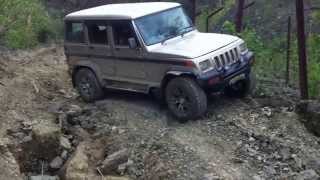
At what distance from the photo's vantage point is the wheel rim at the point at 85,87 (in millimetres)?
11547

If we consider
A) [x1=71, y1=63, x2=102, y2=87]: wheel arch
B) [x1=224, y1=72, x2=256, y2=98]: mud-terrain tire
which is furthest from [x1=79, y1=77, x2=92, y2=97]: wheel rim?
[x1=224, y1=72, x2=256, y2=98]: mud-terrain tire

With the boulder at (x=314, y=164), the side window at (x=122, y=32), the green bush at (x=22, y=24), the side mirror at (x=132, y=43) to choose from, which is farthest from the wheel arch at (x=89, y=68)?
the green bush at (x=22, y=24)

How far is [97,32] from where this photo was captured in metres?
10.9

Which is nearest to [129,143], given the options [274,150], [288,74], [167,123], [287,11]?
[167,123]

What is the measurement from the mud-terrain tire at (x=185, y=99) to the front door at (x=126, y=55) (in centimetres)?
75

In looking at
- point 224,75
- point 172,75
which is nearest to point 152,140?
point 172,75

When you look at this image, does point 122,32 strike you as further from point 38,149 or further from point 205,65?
point 38,149

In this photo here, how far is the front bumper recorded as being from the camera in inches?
365

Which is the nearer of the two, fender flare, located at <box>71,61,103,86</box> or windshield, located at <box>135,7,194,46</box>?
windshield, located at <box>135,7,194,46</box>

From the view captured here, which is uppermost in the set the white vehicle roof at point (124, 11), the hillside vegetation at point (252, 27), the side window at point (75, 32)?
the white vehicle roof at point (124, 11)

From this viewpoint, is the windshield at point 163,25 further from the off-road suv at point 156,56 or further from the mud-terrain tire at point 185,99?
the mud-terrain tire at point 185,99

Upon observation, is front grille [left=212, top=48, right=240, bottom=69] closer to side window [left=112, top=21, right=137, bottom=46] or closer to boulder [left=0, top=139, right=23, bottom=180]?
side window [left=112, top=21, right=137, bottom=46]

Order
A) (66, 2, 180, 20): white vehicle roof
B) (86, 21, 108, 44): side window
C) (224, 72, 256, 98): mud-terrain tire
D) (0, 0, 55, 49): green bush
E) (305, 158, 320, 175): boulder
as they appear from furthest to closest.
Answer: (0, 0, 55, 49): green bush
(86, 21, 108, 44): side window
(224, 72, 256, 98): mud-terrain tire
(66, 2, 180, 20): white vehicle roof
(305, 158, 320, 175): boulder

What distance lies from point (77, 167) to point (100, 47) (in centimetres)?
277
